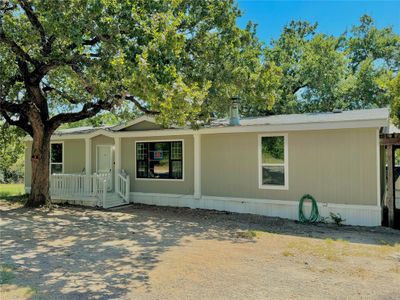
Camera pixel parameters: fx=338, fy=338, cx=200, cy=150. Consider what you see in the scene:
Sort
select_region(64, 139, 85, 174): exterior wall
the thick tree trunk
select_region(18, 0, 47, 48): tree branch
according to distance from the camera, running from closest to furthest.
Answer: select_region(18, 0, 47, 48): tree branch, the thick tree trunk, select_region(64, 139, 85, 174): exterior wall

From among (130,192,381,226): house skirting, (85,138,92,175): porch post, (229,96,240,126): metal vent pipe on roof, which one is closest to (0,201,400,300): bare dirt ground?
(130,192,381,226): house skirting

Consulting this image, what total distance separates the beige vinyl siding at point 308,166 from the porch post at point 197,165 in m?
0.17

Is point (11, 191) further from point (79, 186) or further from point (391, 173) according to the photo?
point (391, 173)

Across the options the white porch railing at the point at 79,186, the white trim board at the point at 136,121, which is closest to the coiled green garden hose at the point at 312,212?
the white trim board at the point at 136,121

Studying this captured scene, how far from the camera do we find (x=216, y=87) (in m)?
9.63

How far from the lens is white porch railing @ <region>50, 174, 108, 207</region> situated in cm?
1207

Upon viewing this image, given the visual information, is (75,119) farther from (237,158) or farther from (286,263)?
(286,263)

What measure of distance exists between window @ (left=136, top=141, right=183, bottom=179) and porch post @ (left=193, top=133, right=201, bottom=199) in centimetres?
68

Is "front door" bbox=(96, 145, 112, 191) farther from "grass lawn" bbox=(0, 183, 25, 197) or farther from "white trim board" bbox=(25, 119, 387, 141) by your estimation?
"grass lawn" bbox=(0, 183, 25, 197)

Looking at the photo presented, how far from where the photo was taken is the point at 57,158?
15.1 meters

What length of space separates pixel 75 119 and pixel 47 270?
7.41m

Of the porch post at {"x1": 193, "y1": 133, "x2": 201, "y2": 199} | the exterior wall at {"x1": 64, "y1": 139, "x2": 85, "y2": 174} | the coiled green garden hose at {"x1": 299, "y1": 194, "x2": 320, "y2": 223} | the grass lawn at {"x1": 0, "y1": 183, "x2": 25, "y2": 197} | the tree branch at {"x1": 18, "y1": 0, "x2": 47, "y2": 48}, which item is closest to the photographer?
the tree branch at {"x1": 18, "y1": 0, "x2": 47, "y2": 48}

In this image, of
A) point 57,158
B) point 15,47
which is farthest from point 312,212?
point 57,158

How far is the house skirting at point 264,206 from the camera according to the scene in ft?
29.8
